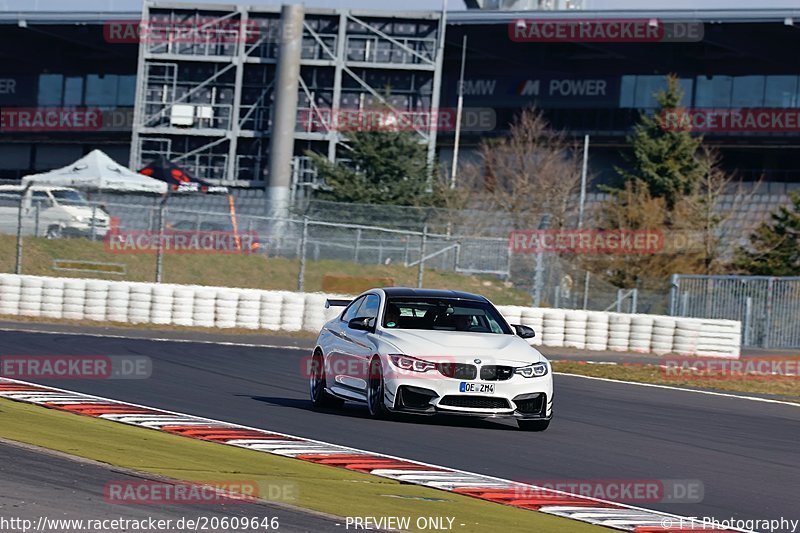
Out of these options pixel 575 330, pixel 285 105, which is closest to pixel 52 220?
pixel 575 330

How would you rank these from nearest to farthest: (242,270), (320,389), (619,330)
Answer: (320,389), (619,330), (242,270)

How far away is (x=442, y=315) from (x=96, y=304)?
15734 millimetres

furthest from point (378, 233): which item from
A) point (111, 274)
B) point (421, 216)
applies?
point (111, 274)

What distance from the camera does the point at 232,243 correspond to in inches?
1407

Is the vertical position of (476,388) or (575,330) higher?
(476,388)

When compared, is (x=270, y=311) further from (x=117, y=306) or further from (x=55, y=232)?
(x=55, y=232)

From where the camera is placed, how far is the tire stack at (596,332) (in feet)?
95.0

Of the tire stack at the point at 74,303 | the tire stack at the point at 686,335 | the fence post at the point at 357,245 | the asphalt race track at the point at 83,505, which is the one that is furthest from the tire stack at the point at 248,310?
the asphalt race track at the point at 83,505

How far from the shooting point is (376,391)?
41.6ft

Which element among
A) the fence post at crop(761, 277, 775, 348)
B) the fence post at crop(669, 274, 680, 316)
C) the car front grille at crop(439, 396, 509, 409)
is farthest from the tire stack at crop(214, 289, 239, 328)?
the car front grille at crop(439, 396, 509, 409)

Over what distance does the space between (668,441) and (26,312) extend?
1764 centimetres

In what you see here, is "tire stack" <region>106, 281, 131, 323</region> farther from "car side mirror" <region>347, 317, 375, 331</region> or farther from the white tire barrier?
"car side mirror" <region>347, 317, 375, 331</region>

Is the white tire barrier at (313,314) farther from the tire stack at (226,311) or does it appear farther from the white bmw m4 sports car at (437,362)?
the white bmw m4 sports car at (437,362)

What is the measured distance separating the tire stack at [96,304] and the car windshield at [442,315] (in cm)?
1536
